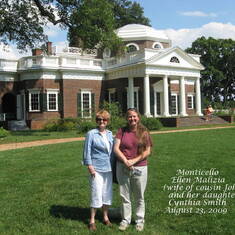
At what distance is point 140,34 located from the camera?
3403cm

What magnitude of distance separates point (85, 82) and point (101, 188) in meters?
25.7

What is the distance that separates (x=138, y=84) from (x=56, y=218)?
25366mm

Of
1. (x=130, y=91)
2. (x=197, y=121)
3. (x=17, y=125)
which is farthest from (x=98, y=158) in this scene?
(x=130, y=91)

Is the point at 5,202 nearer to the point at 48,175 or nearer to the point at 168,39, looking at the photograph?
the point at 48,175

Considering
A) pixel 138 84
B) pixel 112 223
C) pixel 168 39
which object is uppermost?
pixel 168 39

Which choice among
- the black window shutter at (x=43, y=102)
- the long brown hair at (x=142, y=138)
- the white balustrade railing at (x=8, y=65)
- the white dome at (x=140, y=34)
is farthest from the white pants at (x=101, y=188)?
the white dome at (x=140, y=34)

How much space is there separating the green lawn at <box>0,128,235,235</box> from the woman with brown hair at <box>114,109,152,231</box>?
263mm

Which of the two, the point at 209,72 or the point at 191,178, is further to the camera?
the point at 209,72

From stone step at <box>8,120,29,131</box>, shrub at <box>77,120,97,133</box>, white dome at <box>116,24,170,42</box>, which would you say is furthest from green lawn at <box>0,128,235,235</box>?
white dome at <box>116,24,170,42</box>

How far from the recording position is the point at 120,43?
22547mm

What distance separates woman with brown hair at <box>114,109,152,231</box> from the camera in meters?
4.68

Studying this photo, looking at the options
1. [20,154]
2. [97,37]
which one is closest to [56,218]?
[20,154]

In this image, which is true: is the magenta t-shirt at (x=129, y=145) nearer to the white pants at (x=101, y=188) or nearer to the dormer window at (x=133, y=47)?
the white pants at (x=101, y=188)

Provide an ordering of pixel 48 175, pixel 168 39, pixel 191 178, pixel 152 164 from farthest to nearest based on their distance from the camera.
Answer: pixel 168 39, pixel 152 164, pixel 48 175, pixel 191 178
